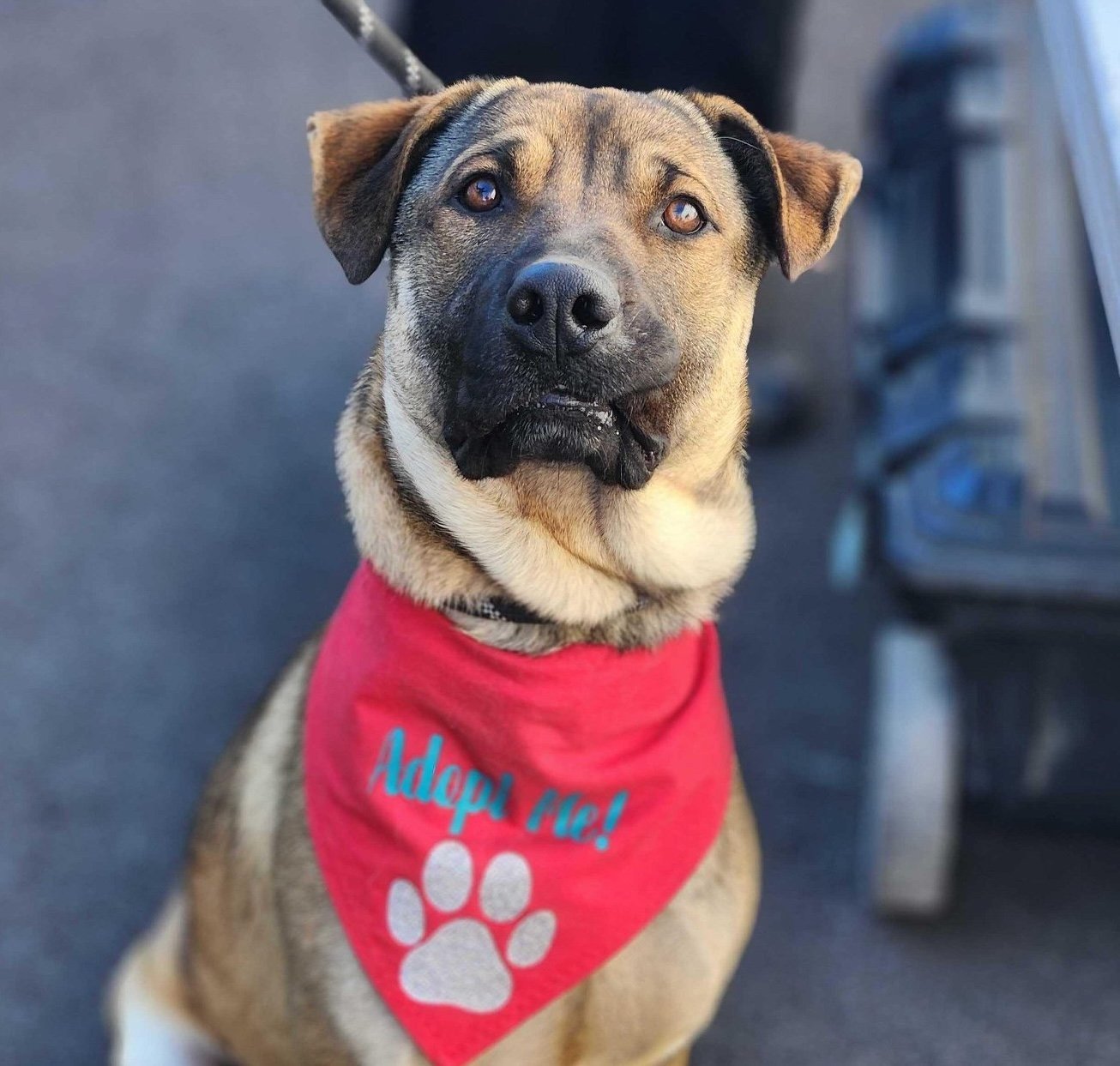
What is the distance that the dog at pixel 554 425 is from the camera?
1729mm

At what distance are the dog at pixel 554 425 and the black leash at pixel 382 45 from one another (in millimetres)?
49

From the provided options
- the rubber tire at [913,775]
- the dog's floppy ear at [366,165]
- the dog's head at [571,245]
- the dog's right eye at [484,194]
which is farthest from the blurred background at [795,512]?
the dog's floppy ear at [366,165]

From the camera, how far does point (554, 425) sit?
169 centimetres

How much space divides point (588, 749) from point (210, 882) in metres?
0.71

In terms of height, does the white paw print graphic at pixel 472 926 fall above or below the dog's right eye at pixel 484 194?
below

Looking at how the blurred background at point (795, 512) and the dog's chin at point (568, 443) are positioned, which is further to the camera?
the blurred background at point (795, 512)

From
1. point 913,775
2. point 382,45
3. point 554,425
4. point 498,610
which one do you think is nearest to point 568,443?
point 554,425

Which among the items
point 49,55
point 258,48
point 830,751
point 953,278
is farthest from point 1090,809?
point 49,55

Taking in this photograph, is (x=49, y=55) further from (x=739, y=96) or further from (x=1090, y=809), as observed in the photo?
(x=1090, y=809)

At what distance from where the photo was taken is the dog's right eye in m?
1.82

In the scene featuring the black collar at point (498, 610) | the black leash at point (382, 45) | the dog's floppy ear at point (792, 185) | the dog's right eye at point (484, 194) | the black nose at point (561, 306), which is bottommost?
the black collar at point (498, 610)

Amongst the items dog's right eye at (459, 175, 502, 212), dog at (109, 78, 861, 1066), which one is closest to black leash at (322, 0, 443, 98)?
dog at (109, 78, 861, 1066)

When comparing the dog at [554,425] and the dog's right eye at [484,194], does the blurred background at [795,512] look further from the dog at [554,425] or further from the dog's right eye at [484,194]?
the dog's right eye at [484,194]

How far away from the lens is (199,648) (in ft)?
11.1
